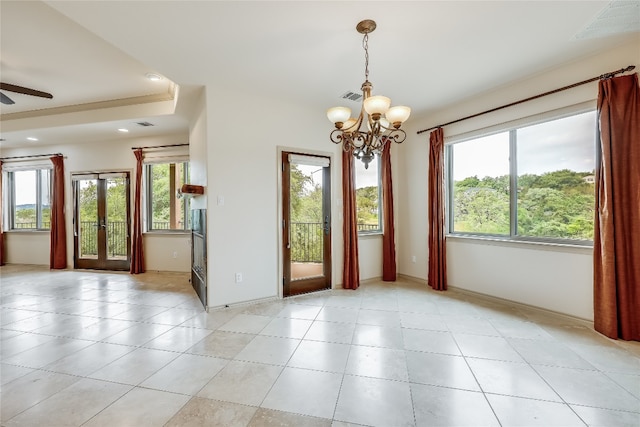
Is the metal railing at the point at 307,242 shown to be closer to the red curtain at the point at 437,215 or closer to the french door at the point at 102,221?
the red curtain at the point at 437,215

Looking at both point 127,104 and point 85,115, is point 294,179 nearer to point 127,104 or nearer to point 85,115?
point 127,104

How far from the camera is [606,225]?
269 centimetres

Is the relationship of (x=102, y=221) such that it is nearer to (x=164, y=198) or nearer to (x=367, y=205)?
(x=164, y=198)

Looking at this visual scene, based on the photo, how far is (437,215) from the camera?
14.3 ft

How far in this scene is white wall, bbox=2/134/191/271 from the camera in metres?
5.62

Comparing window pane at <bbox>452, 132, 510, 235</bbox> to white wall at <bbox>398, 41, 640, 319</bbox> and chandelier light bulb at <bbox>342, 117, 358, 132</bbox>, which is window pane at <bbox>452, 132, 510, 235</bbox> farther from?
chandelier light bulb at <bbox>342, 117, 358, 132</bbox>

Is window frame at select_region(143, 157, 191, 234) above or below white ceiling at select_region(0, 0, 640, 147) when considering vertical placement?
below

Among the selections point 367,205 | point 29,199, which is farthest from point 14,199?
point 367,205

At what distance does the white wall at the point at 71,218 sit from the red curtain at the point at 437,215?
468 centimetres

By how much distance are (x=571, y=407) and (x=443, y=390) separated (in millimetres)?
759

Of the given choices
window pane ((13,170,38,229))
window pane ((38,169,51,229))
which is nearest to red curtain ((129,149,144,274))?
window pane ((38,169,51,229))

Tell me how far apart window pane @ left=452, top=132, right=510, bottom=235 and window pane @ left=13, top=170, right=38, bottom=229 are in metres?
9.37

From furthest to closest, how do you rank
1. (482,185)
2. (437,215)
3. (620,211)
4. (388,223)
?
(388,223) → (437,215) → (482,185) → (620,211)

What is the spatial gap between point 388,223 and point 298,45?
10.7 feet
